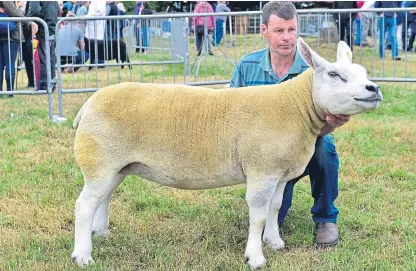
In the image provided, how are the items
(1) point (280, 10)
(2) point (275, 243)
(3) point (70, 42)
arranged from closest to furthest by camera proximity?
1. (1) point (280, 10)
2. (2) point (275, 243)
3. (3) point (70, 42)

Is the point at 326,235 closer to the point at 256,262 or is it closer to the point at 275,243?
the point at 275,243

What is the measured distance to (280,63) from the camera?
462 cm

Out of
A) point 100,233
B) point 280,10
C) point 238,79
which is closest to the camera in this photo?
point 280,10

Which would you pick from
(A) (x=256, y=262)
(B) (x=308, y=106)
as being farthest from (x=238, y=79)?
(A) (x=256, y=262)

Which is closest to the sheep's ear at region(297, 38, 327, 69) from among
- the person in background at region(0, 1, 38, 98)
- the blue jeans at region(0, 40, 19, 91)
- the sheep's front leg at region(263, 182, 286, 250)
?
the sheep's front leg at region(263, 182, 286, 250)

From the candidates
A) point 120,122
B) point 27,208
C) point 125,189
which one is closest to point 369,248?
point 120,122

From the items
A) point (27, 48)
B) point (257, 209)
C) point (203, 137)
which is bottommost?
point (257, 209)

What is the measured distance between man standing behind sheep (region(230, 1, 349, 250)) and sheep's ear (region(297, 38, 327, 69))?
0.52 meters

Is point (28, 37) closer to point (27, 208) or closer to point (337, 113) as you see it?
point (27, 208)

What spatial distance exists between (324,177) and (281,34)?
43.8 inches

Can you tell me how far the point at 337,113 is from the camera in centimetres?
384

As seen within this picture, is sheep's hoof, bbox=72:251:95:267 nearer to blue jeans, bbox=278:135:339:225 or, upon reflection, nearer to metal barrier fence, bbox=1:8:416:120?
blue jeans, bbox=278:135:339:225

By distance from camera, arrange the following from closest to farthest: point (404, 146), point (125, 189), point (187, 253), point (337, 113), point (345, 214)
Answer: point (337, 113) → point (187, 253) → point (345, 214) → point (125, 189) → point (404, 146)

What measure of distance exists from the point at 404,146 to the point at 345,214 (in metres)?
2.41
